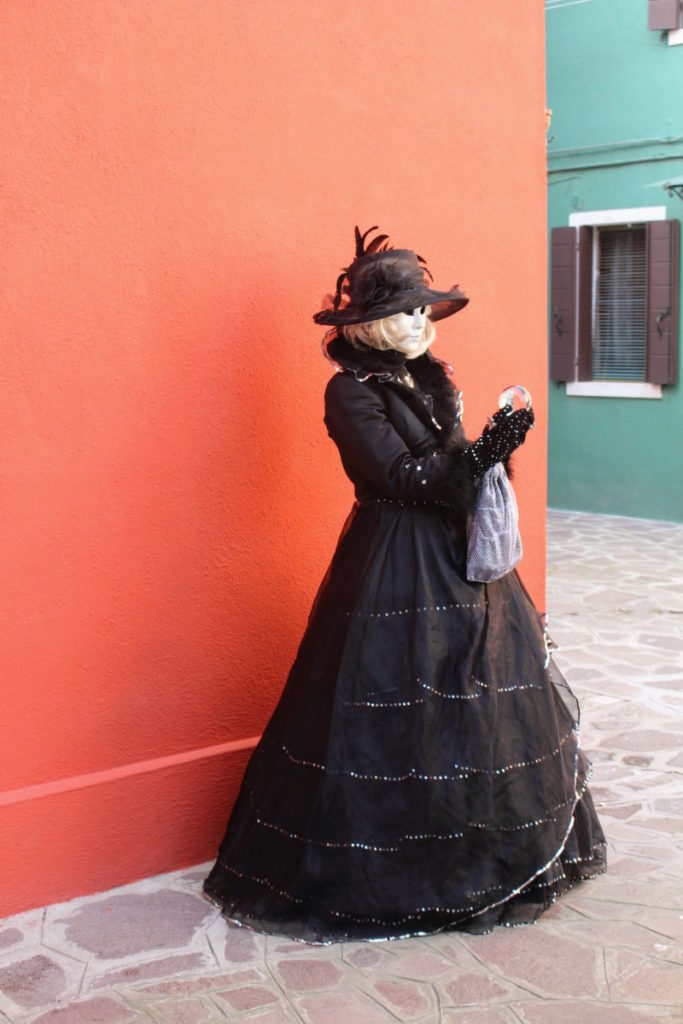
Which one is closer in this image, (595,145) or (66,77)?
(66,77)

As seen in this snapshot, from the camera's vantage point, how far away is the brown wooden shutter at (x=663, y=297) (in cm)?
1125

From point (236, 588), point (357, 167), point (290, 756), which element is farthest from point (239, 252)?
point (290, 756)

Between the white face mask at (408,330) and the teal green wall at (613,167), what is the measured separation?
8236 mm

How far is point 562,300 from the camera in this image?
11.9 meters

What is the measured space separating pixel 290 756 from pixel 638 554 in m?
6.51

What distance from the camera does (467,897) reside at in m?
3.51

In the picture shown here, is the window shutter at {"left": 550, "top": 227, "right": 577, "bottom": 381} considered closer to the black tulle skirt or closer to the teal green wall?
the teal green wall

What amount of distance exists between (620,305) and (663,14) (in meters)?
2.50

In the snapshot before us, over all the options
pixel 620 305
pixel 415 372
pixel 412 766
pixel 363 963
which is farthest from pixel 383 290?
pixel 620 305

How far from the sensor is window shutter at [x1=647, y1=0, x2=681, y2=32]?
11133mm

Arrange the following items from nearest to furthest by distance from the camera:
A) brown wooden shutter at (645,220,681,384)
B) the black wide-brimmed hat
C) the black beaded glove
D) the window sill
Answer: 1. the black beaded glove
2. the black wide-brimmed hat
3. brown wooden shutter at (645,220,681,384)
4. the window sill

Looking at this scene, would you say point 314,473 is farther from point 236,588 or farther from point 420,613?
point 420,613

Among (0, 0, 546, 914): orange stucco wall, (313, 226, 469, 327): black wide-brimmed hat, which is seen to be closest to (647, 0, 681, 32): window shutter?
(0, 0, 546, 914): orange stucco wall

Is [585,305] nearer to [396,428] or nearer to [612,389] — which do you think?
[612,389]
